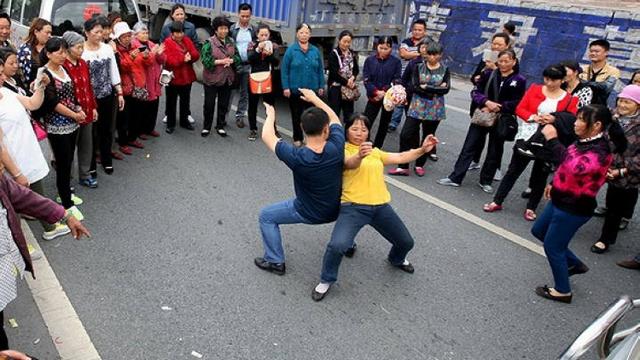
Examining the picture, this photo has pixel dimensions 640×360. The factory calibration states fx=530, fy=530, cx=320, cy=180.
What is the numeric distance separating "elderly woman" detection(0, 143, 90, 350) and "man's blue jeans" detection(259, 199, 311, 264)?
154 centimetres

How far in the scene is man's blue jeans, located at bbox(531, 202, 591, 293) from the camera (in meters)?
3.86

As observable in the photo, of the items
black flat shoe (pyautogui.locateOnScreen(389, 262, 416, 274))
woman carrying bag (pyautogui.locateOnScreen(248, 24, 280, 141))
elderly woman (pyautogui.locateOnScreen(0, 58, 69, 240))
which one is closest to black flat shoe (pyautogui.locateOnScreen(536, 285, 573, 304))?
black flat shoe (pyautogui.locateOnScreen(389, 262, 416, 274))

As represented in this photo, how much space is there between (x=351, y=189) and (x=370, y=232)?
1.25 m

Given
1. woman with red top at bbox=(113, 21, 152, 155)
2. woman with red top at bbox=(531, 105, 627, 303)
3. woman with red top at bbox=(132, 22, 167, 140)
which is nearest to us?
woman with red top at bbox=(531, 105, 627, 303)

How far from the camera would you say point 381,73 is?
6.75m

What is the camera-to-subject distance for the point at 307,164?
143 inches

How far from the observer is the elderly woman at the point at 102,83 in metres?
5.30

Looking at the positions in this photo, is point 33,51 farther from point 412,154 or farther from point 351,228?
point 412,154

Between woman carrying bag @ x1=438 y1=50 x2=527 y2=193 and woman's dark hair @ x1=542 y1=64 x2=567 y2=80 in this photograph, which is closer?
woman's dark hair @ x1=542 y1=64 x2=567 y2=80

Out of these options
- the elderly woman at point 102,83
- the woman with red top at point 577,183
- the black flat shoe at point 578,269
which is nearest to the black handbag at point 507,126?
the woman with red top at point 577,183

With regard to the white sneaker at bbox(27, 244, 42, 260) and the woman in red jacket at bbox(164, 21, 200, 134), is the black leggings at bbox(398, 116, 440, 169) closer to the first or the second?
the woman in red jacket at bbox(164, 21, 200, 134)

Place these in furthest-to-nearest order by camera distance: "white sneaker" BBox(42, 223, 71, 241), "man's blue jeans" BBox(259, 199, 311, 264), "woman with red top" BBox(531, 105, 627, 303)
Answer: "white sneaker" BBox(42, 223, 71, 241) < "man's blue jeans" BBox(259, 199, 311, 264) < "woman with red top" BBox(531, 105, 627, 303)

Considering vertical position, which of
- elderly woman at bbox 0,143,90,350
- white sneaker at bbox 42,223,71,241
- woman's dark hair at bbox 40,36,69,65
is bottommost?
white sneaker at bbox 42,223,71,241

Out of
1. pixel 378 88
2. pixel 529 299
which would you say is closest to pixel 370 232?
pixel 529 299
